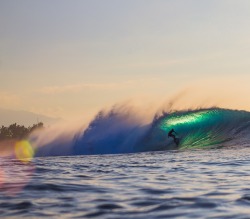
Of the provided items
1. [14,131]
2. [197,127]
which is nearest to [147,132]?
[197,127]

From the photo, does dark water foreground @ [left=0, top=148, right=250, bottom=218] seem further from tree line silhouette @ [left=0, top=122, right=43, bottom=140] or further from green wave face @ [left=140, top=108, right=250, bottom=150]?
tree line silhouette @ [left=0, top=122, right=43, bottom=140]

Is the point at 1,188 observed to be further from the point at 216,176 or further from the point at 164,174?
the point at 216,176

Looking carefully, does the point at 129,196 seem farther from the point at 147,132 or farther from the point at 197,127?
the point at 197,127

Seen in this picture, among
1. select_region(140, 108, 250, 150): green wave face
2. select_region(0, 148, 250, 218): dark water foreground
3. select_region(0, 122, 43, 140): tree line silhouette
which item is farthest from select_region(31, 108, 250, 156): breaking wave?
select_region(0, 122, 43, 140): tree line silhouette

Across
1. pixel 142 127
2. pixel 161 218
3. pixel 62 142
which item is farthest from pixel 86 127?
pixel 161 218

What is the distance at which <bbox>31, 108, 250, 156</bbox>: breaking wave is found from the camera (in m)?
28.2

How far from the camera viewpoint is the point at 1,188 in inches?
316

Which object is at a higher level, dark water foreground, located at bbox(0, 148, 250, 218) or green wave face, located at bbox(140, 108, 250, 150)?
green wave face, located at bbox(140, 108, 250, 150)

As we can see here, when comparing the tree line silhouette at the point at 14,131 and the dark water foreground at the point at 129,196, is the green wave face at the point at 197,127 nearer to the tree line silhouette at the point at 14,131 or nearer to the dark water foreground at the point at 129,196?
the dark water foreground at the point at 129,196

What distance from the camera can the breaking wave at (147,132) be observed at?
28.2m

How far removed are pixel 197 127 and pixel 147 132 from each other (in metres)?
3.72

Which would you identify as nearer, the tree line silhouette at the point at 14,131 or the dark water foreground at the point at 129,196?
the dark water foreground at the point at 129,196

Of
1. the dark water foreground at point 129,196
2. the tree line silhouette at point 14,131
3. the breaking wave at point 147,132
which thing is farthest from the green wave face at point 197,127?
the tree line silhouette at point 14,131

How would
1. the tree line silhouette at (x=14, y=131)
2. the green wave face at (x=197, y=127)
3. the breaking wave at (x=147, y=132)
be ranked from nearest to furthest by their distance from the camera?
the green wave face at (x=197, y=127) < the breaking wave at (x=147, y=132) < the tree line silhouette at (x=14, y=131)
